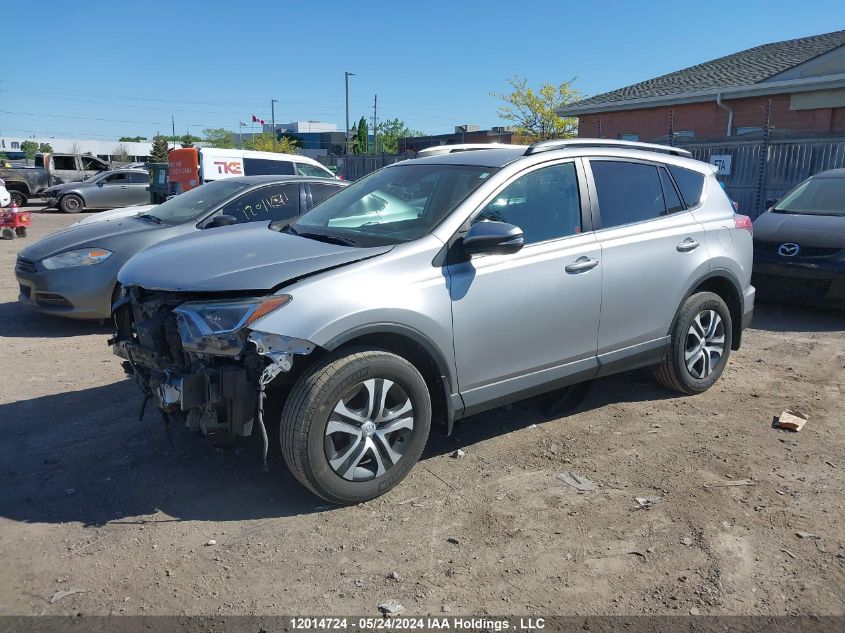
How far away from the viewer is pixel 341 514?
351 centimetres

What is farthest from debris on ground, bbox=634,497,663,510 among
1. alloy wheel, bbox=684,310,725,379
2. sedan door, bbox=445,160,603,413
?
alloy wheel, bbox=684,310,725,379

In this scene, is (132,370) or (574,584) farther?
(132,370)

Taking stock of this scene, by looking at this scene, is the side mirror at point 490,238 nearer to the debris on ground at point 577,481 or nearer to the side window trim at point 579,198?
the side window trim at point 579,198

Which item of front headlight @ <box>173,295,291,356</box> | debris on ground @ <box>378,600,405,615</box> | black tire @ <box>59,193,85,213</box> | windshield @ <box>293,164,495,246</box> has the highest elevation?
windshield @ <box>293,164,495,246</box>

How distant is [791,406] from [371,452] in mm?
3414

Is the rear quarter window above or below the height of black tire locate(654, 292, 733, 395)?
above

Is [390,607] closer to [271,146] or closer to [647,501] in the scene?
[647,501]

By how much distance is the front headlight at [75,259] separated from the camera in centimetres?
671

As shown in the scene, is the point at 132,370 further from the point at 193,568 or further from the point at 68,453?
the point at 193,568

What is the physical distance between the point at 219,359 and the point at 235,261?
583 millimetres

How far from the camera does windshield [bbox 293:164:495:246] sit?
3973 mm

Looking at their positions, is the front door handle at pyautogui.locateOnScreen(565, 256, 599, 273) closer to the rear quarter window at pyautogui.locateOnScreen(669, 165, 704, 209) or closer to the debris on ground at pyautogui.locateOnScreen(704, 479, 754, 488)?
the rear quarter window at pyautogui.locateOnScreen(669, 165, 704, 209)

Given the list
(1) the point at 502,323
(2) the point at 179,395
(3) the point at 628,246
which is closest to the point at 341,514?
(2) the point at 179,395

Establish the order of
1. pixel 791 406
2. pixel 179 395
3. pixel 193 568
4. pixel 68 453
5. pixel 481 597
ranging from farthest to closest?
pixel 791 406 → pixel 68 453 → pixel 179 395 → pixel 193 568 → pixel 481 597
